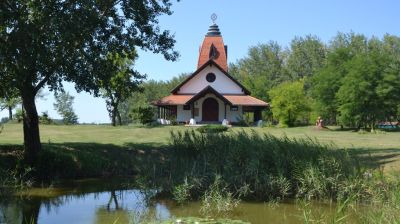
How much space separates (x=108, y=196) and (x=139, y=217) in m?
5.38

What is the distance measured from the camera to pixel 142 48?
862 inches

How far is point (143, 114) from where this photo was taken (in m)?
46.2

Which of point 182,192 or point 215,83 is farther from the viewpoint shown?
point 215,83

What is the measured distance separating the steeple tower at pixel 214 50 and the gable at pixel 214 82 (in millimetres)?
2807

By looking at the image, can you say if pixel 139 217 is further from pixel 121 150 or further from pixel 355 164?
pixel 121 150

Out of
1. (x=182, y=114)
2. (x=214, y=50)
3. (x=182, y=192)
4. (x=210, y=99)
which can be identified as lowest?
(x=182, y=192)

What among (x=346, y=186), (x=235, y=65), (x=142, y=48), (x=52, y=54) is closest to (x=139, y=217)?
(x=346, y=186)

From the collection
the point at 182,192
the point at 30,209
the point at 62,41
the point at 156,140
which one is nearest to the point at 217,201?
the point at 182,192

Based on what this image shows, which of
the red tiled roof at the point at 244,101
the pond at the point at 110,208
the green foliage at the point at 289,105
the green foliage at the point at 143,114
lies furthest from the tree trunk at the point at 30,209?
the green foliage at the point at 289,105

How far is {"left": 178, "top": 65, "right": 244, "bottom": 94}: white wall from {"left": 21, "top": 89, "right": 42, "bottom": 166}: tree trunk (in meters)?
35.2

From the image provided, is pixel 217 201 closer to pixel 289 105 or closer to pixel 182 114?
pixel 182 114

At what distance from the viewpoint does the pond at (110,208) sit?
41.1 feet

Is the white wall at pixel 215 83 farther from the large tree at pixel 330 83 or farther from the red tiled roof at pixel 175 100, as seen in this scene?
the large tree at pixel 330 83

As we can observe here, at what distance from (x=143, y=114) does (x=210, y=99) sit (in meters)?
9.99
